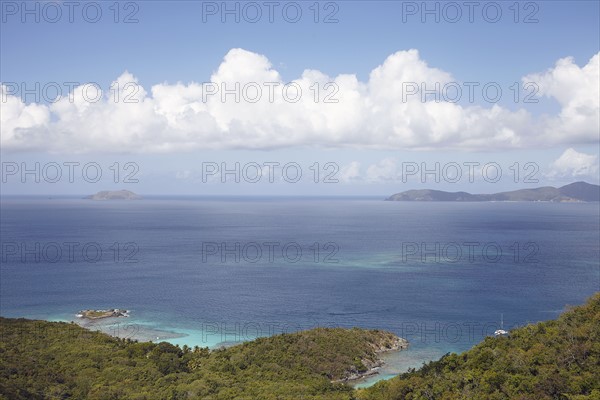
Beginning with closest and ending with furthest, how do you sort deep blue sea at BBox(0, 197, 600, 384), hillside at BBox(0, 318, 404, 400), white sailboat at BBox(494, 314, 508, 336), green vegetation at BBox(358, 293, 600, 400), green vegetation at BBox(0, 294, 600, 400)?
green vegetation at BBox(358, 293, 600, 400) < green vegetation at BBox(0, 294, 600, 400) < hillside at BBox(0, 318, 404, 400) < white sailboat at BBox(494, 314, 508, 336) < deep blue sea at BBox(0, 197, 600, 384)

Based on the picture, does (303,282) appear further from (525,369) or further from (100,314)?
(525,369)

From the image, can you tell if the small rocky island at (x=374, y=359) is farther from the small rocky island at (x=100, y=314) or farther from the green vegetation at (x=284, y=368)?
the small rocky island at (x=100, y=314)

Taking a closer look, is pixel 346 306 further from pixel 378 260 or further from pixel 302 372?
pixel 378 260

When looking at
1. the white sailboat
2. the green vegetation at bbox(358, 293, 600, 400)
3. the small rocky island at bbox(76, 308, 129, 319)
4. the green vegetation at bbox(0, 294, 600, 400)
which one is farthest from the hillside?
the small rocky island at bbox(76, 308, 129, 319)

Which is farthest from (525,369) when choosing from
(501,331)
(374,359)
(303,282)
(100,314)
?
(303,282)

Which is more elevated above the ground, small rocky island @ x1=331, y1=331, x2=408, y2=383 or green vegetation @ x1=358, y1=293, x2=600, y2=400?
green vegetation @ x1=358, y1=293, x2=600, y2=400

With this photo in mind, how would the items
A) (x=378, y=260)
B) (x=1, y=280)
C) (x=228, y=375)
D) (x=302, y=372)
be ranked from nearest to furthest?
(x=228, y=375) < (x=302, y=372) < (x=1, y=280) < (x=378, y=260)

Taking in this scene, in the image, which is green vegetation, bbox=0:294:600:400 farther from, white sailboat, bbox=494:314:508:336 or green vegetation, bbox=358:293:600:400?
white sailboat, bbox=494:314:508:336

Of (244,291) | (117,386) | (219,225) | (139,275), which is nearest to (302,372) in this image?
(117,386)
